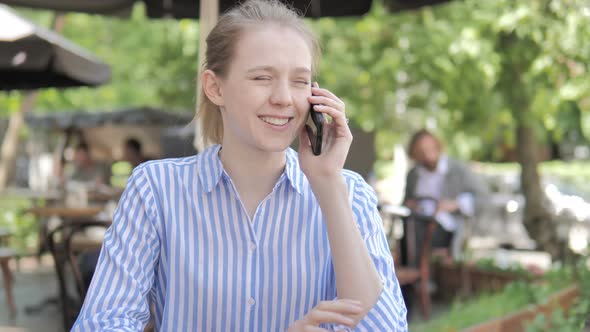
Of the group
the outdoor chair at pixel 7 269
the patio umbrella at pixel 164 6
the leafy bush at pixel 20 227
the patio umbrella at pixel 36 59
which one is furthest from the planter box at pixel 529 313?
the leafy bush at pixel 20 227

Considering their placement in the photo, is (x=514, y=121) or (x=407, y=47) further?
(x=407, y=47)

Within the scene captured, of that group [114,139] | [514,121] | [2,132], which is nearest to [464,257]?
[514,121]

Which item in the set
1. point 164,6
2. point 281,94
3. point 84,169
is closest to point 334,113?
point 281,94

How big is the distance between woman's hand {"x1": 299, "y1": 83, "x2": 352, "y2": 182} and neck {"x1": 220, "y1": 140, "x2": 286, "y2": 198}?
0.08 m

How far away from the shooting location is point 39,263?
942 cm

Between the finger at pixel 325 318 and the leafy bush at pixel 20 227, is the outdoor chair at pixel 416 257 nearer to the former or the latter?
the finger at pixel 325 318

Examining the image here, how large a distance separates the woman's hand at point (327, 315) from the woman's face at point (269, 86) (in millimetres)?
376

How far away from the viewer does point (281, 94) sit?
1.63 meters

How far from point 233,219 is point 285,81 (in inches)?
13.4

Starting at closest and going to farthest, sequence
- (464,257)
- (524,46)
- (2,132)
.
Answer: (464,257) → (524,46) → (2,132)

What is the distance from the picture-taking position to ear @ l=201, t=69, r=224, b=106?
5.78ft

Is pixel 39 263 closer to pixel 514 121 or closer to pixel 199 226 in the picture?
pixel 514 121

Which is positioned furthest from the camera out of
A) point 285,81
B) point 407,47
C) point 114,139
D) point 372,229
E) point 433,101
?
point 114,139

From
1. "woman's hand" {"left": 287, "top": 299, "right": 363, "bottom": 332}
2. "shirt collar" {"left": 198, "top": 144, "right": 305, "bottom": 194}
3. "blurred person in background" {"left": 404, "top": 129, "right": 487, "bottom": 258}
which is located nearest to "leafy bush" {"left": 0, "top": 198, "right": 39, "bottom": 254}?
"blurred person in background" {"left": 404, "top": 129, "right": 487, "bottom": 258}
